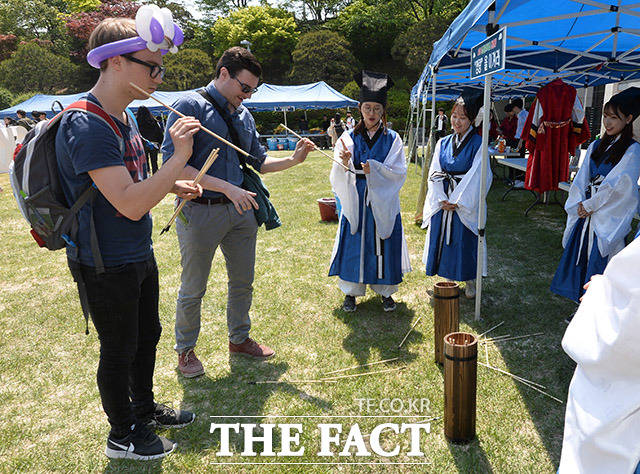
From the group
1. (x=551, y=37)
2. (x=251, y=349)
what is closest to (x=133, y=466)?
(x=251, y=349)

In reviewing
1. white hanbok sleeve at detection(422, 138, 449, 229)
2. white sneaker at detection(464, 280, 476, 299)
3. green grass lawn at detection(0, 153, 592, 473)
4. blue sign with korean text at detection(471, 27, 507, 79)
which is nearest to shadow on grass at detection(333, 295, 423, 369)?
green grass lawn at detection(0, 153, 592, 473)

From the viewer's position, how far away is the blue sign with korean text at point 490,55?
2.71 m

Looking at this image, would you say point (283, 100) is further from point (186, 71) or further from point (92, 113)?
point (92, 113)

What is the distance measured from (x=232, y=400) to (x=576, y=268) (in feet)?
9.51

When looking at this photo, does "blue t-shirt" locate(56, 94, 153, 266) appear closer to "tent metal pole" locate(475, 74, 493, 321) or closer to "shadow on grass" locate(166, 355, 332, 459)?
"shadow on grass" locate(166, 355, 332, 459)

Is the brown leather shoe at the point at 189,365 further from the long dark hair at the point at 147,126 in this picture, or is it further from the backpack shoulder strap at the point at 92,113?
the long dark hair at the point at 147,126

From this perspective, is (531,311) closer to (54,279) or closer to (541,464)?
(541,464)

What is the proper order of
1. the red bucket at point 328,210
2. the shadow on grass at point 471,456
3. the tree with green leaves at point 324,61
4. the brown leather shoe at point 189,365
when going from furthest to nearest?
the tree with green leaves at point 324,61, the red bucket at point 328,210, the brown leather shoe at point 189,365, the shadow on grass at point 471,456

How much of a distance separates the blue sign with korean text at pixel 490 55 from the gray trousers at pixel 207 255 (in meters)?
1.95

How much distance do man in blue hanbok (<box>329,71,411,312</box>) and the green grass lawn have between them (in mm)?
428

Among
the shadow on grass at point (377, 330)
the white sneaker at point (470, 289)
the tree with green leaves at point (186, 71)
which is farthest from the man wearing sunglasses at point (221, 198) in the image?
the tree with green leaves at point (186, 71)

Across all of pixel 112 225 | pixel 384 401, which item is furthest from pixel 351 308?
pixel 112 225

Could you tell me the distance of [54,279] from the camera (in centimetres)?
486

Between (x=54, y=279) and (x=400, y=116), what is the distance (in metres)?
26.3
